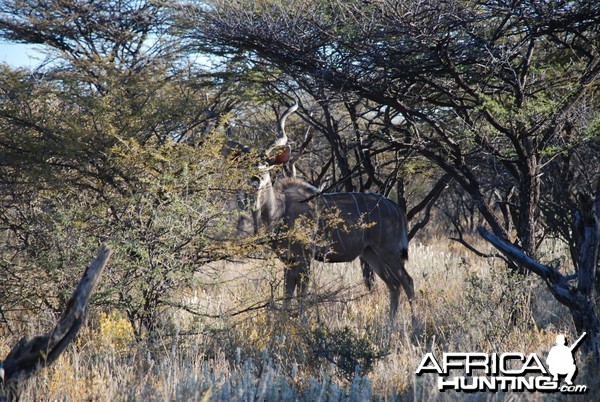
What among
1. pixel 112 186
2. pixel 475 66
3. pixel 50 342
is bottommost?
pixel 50 342

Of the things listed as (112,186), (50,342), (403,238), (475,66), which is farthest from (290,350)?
(403,238)

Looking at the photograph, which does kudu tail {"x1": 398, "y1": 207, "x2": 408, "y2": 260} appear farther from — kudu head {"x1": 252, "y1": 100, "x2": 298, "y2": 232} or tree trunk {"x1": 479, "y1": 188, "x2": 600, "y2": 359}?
tree trunk {"x1": 479, "y1": 188, "x2": 600, "y2": 359}

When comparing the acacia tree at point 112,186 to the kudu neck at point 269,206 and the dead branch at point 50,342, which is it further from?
the dead branch at point 50,342

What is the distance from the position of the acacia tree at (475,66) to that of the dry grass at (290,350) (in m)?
0.58

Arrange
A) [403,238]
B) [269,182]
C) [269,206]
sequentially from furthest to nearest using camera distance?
[403,238]
[269,206]
[269,182]

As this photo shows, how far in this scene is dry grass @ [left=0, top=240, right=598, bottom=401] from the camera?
430cm

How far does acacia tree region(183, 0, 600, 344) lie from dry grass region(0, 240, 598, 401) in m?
0.58

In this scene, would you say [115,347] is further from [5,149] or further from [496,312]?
[496,312]

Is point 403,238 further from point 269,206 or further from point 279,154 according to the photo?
point 279,154

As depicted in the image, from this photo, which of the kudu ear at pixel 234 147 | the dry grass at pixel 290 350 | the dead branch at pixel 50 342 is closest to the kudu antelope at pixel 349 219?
the kudu ear at pixel 234 147

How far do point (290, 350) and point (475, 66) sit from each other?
279 cm

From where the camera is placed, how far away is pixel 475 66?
6363 mm

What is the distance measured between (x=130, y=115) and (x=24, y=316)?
1.93 m

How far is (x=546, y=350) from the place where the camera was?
522 cm
